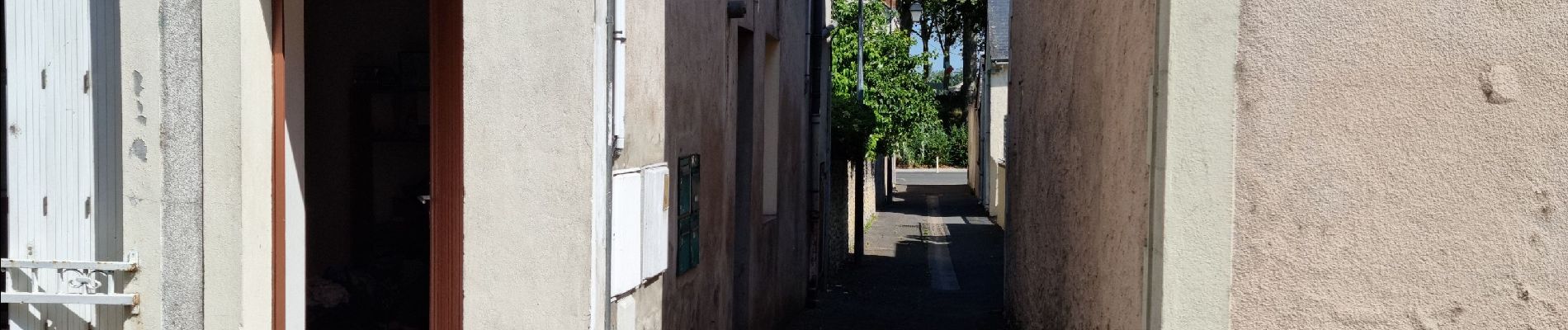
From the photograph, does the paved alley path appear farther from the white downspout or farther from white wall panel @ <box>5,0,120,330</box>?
white wall panel @ <box>5,0,120,330</box>

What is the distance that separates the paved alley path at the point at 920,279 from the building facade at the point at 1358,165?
21.7ft

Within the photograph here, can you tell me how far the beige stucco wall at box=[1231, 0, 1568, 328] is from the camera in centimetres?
401

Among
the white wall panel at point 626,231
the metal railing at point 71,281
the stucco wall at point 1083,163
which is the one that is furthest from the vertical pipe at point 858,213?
the metal railing at point 71,281

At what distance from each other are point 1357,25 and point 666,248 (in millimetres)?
3257

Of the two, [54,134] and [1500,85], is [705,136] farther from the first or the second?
[1500,85]

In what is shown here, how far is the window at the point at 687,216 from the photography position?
654cm

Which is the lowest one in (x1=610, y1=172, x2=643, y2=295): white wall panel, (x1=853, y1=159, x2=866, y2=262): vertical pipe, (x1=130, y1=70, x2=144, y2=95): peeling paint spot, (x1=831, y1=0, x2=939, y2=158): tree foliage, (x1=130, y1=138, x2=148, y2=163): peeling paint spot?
(x1=853, y1=159, x2=866, y2=262): vertical pipe

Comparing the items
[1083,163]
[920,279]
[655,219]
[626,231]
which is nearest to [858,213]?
[920,279]

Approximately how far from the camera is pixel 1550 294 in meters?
4.07

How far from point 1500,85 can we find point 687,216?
3866mm

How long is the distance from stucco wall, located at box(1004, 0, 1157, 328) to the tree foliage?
284 inches

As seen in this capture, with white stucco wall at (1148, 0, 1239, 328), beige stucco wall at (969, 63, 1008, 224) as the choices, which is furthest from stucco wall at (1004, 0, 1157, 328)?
beige stucco wall at (969, 63, 1008, 224)

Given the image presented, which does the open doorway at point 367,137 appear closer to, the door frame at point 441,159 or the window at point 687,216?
the window at point 687,216

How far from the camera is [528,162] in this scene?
4.67 meters
